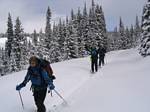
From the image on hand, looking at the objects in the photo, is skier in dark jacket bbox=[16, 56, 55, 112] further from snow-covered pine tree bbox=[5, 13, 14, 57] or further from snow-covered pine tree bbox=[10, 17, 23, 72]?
snow-covered pine tree bbox=[5, 13, 14, 57]

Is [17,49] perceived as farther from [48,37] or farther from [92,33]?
[92,33]

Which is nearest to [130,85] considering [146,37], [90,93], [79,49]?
[90,93]

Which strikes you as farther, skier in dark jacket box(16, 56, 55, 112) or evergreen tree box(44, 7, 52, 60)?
evergreen tree box(44, 7, 52, 60)

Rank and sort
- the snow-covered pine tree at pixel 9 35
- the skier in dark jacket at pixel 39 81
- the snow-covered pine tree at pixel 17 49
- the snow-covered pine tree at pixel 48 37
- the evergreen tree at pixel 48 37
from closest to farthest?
the skier in dark jacket at pixel 39 81 → the snow-covered pine tree at pixel 17 49 → the snow-covered pine tree at pixel 9 35 → the snow-covered pine tree at pixel 48 37 → the evergreen tree at pixel 48 37

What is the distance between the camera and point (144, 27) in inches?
1171

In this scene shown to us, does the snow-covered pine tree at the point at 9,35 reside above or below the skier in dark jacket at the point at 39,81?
above

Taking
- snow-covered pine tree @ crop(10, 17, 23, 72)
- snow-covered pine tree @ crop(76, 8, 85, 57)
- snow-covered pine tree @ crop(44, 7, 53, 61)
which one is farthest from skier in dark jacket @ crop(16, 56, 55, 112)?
snow-covered pine tree @ crop(44, 7, 53, 61)

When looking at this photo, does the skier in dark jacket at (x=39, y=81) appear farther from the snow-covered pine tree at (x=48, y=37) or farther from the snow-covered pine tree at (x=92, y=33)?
the snow-covered pine tree at (x=48, y=37)

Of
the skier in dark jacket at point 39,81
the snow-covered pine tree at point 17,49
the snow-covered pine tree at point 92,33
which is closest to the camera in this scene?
the skier in dark jacket at point 39,81

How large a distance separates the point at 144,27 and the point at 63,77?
42.2ft

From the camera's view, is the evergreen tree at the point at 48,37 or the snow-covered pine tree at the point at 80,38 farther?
the evergreen tree at the point at 48,37

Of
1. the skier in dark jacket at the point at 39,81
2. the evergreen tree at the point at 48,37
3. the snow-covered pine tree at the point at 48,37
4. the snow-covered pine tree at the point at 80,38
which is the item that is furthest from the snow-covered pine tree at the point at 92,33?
the skier in dark jacket at the point at 39,81

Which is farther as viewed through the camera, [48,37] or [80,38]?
[48,37]

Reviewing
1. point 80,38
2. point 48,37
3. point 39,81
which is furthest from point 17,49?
point 39,81
